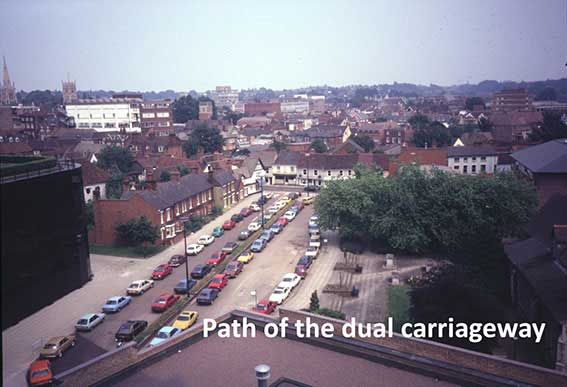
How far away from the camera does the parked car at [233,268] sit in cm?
2410

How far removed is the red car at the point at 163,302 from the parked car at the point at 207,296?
3.74 ft

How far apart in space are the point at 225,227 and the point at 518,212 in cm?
1854

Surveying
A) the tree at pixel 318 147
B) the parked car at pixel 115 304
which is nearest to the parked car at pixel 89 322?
the parked car at pixel 115 304

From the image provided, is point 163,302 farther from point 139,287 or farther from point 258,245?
point 258,245

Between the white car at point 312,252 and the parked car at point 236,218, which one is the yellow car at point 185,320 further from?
the parked car at point 236,218

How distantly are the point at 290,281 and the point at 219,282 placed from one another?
338 centimetres

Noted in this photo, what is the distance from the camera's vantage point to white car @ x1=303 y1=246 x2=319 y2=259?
26.8m

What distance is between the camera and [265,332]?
1127 centimetres

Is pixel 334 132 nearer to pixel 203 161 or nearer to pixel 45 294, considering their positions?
pixel 203 161

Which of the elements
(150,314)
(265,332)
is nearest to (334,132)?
(150,314)

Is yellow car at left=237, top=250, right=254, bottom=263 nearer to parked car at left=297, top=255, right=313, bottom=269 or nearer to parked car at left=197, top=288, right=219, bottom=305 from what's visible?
parked car at left=297, top=255, right=313, bottom=269

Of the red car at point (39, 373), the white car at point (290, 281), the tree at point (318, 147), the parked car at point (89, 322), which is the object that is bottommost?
the parked car at point (89, 322)

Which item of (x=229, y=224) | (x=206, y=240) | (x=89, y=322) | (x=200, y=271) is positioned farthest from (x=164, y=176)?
(x=89, y=322)

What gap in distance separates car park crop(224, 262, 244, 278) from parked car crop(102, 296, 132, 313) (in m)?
5.04
